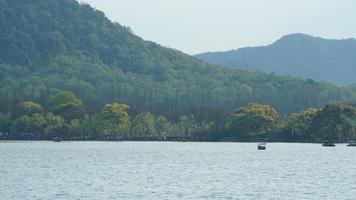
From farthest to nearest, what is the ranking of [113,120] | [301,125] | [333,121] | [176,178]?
[113,120] < [301,125] < [333,121] < [176,178]

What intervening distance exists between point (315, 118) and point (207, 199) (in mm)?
111575

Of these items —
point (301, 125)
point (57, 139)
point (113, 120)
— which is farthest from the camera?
point (113, 120)

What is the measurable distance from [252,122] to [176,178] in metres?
108

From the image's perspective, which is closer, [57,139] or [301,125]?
[301,125]

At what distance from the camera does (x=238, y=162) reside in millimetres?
105375

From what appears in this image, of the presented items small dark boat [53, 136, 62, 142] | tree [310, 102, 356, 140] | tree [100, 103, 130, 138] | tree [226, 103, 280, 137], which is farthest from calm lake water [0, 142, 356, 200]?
tree [100, 103, 130, 138]

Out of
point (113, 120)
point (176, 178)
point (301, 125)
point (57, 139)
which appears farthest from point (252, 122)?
point (176, 178)

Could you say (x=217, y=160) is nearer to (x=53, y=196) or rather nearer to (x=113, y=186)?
(x=113, y=186)

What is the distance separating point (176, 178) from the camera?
78.9 m

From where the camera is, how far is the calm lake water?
6400 cm

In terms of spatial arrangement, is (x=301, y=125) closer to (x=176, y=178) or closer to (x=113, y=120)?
(x=113, y=120)

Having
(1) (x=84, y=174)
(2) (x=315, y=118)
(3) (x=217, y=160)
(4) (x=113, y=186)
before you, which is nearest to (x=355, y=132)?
(2) (x=315, y=118)

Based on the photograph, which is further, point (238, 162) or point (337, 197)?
point (238, 162)

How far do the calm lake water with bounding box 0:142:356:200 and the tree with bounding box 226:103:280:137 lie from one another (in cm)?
7210
